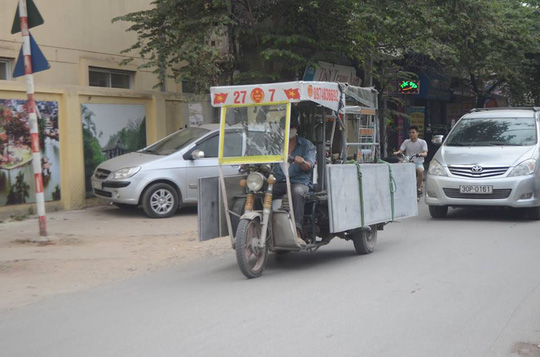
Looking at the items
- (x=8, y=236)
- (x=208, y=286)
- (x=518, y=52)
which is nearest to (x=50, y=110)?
(x=8, y=236)

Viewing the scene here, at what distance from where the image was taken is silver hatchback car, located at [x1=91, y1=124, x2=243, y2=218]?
12148mm

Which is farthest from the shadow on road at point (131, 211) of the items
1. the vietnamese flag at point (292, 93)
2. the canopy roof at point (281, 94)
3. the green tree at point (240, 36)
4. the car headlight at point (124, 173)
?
the vietnamese flag at point (292, 93)

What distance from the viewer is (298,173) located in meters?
7.83

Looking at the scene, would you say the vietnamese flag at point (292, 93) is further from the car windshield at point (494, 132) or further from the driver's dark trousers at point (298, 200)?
the car windshield at point (494, 132)

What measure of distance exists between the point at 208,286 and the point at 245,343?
→ 83.5 inches

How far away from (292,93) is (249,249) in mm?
1782

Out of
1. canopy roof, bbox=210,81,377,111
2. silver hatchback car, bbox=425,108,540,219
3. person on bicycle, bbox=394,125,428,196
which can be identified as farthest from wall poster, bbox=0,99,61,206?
person on bicycle, bbox=394,125,428,196

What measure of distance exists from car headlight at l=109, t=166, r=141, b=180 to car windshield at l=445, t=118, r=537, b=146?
5.93m

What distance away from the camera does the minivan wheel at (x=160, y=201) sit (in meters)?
12.3

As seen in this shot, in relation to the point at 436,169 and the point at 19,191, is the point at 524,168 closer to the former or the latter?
the point at 436,169

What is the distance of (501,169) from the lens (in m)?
11.2

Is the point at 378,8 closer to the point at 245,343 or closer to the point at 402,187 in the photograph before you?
the point at 402,187

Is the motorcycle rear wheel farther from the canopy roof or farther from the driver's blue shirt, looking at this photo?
the canopy roof

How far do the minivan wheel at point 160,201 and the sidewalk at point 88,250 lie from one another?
197 mm
